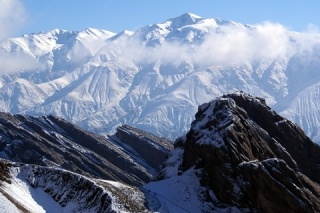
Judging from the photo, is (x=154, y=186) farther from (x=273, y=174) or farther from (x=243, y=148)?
(x=273, y=174)

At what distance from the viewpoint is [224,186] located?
81.9 meters

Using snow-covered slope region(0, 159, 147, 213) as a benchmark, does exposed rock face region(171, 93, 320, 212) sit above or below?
above

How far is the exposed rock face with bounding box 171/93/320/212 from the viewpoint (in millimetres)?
75625

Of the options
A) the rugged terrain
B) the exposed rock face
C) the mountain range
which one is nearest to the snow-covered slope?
the mountain range

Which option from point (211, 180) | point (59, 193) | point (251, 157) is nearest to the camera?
point (59, 193)

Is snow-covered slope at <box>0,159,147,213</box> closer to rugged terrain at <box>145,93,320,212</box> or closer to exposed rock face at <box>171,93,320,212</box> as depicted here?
rugged terrain at <box>145,93,320,212</box>

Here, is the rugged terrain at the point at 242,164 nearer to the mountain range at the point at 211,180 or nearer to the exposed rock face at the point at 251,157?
the exposed rock face at the point at 251,157

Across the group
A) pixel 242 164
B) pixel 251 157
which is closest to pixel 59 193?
pixel 242 164

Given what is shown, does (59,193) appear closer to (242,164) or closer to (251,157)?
(242,164)

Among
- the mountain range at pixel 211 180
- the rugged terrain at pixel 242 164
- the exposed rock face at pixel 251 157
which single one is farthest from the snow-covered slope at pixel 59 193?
the exposed rock face at pixel 251 157

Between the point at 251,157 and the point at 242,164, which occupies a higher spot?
the point at 242,164

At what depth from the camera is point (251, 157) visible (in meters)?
87.2

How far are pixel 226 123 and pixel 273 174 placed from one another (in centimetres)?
1587

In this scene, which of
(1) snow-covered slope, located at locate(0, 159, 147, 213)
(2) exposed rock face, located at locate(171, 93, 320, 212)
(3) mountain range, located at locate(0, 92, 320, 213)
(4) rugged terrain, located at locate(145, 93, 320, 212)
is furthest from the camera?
(4) rugged terrain, located at locate(145, 93, 320, 212)
